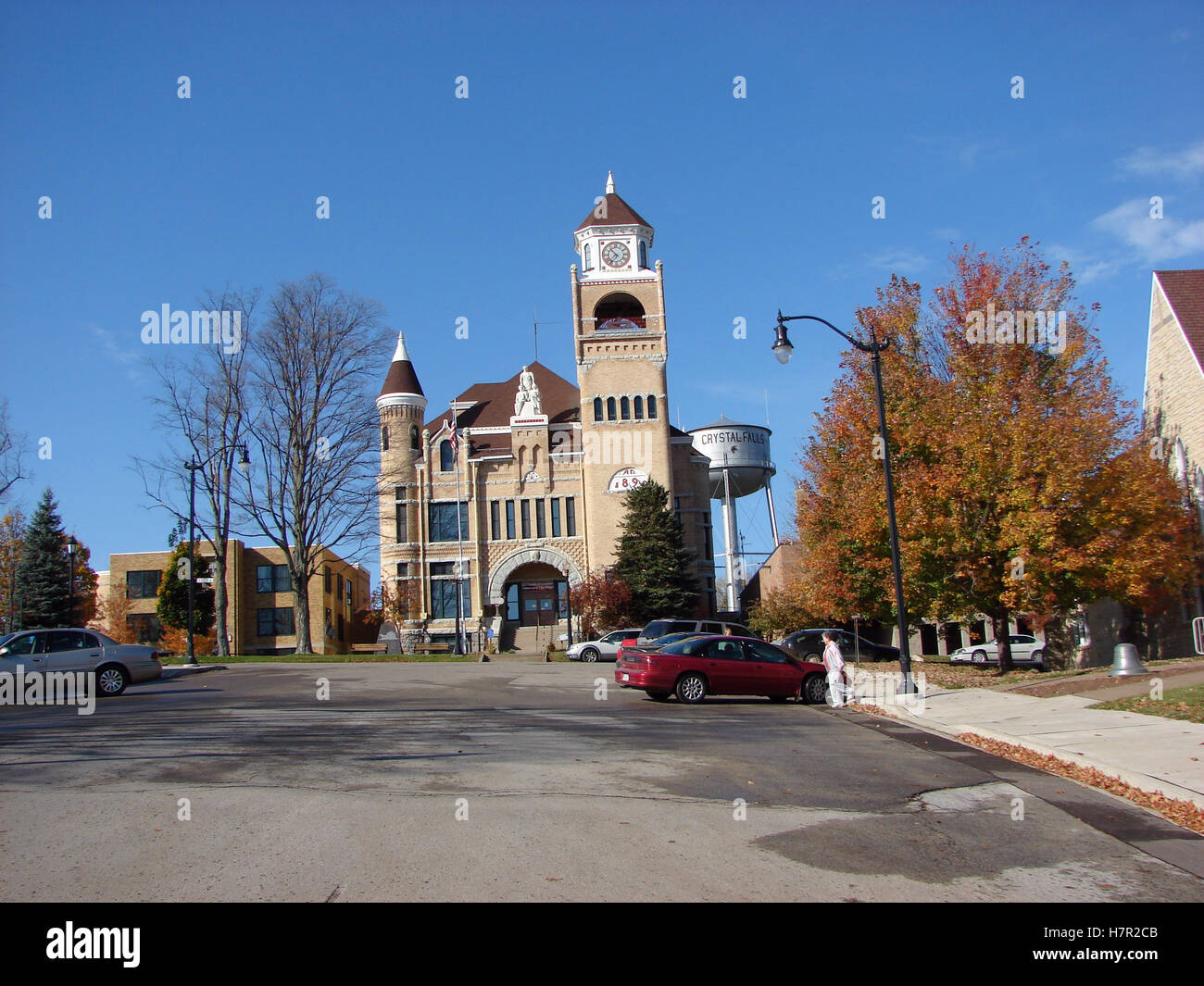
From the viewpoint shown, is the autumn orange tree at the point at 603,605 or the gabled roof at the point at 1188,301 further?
the autumn orange tree at the point at 603,605

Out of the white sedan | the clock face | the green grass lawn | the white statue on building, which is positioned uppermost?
the clock face

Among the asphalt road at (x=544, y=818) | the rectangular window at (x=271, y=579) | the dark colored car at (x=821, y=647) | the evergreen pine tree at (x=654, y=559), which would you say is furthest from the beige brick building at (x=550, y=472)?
the asphalt road at (x=544, y=818)

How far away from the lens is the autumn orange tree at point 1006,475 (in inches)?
919

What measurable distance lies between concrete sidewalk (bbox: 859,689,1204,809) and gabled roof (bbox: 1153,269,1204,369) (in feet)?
45.9

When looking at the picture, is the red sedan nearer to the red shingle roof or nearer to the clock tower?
the clock tower

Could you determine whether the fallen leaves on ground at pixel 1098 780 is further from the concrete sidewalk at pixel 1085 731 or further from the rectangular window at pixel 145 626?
the rectangular window at pixel 145 626

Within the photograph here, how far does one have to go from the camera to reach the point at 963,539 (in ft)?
80.3

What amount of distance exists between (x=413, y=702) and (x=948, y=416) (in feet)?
52.3

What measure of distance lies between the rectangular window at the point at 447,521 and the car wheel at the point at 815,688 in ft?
147

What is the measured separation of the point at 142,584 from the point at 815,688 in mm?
58726

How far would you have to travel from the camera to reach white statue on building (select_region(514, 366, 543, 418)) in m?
66.8

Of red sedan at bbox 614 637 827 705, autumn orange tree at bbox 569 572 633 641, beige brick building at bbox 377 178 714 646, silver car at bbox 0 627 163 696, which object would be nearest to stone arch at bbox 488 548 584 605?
beige brick building at bbox 377 178 714 646

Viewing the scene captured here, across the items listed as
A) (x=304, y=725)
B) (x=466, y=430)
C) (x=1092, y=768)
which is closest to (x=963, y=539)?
(x=1092, y=768)
